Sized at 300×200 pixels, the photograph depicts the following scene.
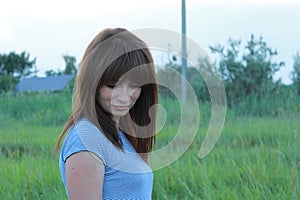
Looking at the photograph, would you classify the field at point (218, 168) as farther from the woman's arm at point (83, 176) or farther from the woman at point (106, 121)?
the woman's arm at point (83, 176)

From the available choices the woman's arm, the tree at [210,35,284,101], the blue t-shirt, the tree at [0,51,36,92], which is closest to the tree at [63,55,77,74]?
the tree at [210,35,284,101]

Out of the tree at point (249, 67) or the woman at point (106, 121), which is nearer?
the woman at point (106, 121)

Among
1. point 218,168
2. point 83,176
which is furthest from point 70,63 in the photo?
point 83,176

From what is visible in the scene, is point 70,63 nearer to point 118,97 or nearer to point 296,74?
point 296,74

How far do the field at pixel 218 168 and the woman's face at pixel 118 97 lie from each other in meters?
0.65

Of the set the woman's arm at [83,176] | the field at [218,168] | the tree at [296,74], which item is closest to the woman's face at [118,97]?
the woman's arm at [83,176]

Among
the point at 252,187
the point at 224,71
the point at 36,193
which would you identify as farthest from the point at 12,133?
the point at 224,71

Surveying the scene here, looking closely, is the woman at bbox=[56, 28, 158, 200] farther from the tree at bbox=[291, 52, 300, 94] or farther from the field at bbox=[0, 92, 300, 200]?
the tree at bbox=[291, 52, 300, 94]

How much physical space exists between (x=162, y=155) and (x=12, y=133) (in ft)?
12.5

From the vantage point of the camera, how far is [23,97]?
792cm

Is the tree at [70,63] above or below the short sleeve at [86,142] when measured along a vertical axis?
below

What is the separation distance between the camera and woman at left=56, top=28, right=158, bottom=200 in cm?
100

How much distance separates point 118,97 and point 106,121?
54 mm

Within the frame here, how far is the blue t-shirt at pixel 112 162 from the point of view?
3.36ft
